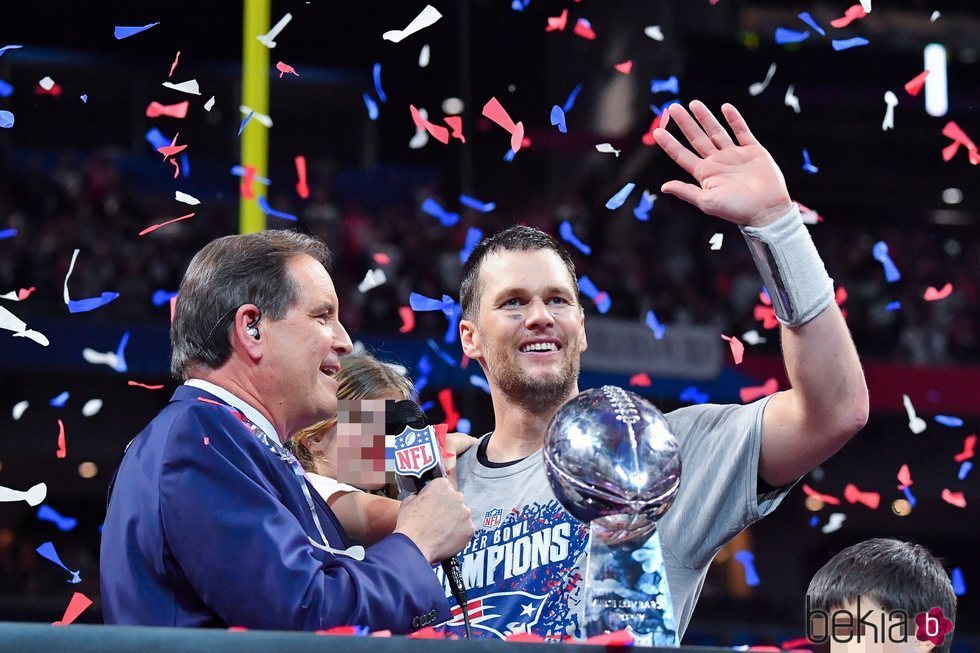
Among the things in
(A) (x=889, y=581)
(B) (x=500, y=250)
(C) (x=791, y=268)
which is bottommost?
(A) (x=889, y=581)

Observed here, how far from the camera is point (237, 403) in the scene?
1.74m

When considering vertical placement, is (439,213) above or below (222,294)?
→ below

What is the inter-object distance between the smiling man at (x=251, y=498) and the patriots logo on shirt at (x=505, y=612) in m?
0.29

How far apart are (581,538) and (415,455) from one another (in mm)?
390

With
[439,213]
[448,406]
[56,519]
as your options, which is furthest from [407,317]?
[56,519]

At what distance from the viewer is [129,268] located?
882cm

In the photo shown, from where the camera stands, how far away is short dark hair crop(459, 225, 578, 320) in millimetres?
2330

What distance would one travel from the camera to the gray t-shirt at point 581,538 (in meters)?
1.88

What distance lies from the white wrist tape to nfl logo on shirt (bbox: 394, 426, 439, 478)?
504 millimetres

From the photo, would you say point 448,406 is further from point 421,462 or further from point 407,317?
point 421,462

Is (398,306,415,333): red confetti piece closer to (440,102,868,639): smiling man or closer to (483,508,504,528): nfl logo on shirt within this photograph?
(440,102,868,639): smiling man

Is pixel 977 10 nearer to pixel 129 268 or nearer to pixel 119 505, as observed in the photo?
pixel 129 268

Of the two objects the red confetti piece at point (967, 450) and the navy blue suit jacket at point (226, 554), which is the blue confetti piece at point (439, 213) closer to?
the navy blue suit jacket at point (226, 554)

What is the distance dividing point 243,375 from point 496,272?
2.22 ft
